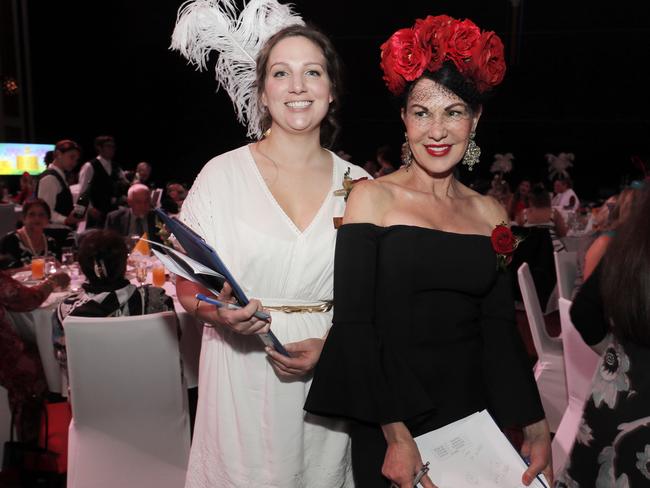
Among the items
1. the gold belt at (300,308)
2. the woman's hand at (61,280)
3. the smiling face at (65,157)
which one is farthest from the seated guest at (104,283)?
the smiling face at (65,157)

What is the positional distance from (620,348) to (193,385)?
2.50 meters

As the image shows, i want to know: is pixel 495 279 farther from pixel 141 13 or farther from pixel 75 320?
pixel 141 13

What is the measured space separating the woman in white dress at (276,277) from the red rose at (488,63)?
443 mm

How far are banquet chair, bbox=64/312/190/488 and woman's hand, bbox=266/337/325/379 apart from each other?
0.88m

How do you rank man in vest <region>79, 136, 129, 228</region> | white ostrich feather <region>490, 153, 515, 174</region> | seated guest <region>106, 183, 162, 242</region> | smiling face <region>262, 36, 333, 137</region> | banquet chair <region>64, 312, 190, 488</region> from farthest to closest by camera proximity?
white ostrich feather <region>490, 153, 515, 174</region> → man in vest <region>79, 136, 129, 228</region> → seated guest <region>106, 183, 162, 242</region> → banquet chair <region>64, 312, 190, 488</region> → smiling face <region>262, 36, 333, 137</region>

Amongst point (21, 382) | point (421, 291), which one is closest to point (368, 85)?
point (21, 382)

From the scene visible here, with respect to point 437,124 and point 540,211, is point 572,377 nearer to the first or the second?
point 437,124

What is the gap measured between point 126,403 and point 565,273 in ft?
9.29

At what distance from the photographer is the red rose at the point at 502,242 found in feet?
4.71

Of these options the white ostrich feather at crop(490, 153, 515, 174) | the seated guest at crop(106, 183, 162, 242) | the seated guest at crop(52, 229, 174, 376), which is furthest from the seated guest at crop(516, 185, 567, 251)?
the white ostrich feather at crop(490, 153, 515, 174)

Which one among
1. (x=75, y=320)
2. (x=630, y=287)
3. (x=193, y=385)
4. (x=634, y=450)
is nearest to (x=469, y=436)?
(x=634, y=450)

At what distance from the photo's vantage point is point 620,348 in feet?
4.25

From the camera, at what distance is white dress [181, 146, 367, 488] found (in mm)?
1617

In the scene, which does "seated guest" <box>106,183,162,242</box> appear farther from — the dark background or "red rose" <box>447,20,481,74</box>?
the dark background
